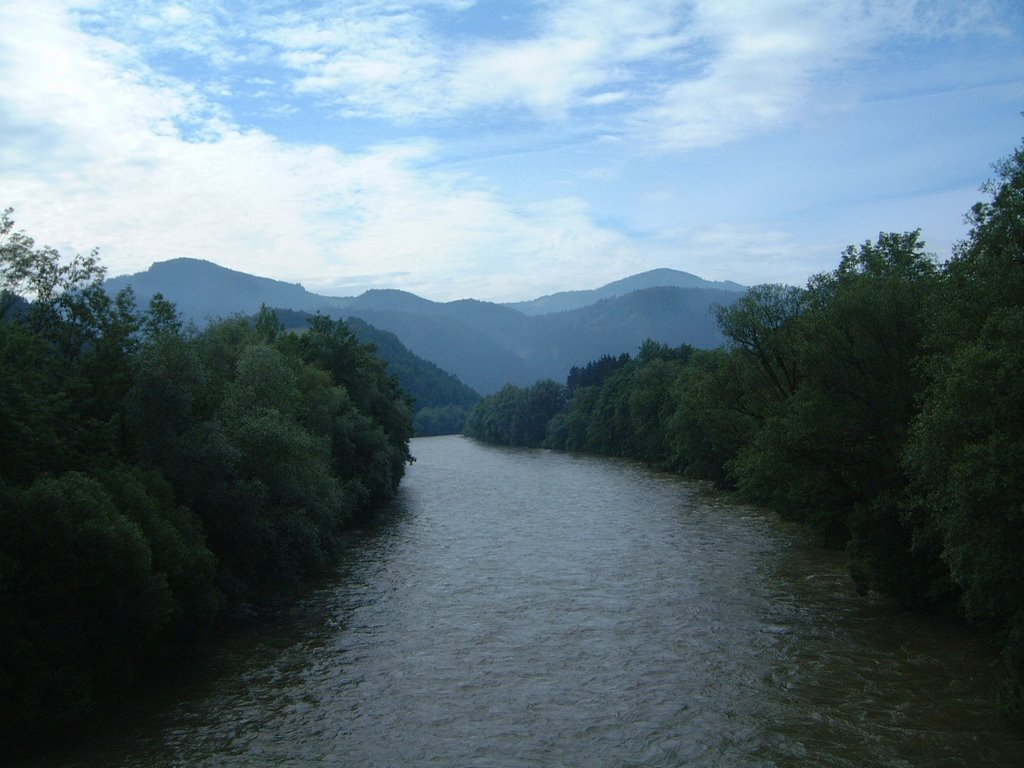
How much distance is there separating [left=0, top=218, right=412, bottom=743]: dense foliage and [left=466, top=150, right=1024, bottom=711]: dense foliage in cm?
1943

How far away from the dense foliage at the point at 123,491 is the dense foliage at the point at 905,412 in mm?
19433

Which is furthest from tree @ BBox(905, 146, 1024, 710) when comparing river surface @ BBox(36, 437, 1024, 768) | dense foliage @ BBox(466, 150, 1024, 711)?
river surface @ BBox(36, 437, 1024, 768)

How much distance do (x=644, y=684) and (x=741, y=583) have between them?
12.3 meters

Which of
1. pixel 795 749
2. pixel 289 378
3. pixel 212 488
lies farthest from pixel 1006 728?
pixel 289 378

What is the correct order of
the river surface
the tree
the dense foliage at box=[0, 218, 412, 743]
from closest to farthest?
the tree, the river surface, the dense foliage at box=[0, 218, 412, 743]

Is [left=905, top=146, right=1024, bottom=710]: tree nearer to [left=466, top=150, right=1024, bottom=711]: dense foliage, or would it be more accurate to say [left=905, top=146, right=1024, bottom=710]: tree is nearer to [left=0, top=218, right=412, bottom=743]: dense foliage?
[left=466, top=150, right=1024, bottom=711]: dense foliage

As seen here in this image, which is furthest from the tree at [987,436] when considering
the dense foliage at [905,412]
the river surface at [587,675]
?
the river surface at [587,675]

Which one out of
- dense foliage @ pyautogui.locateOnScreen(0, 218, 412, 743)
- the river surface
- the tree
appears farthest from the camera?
dense foliage @ pyautogui.locateOnScreen(0, 218, 412, 743)

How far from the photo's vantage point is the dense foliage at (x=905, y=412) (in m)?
17.6

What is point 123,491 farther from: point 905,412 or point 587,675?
point 905,412

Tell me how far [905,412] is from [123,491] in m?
25.2

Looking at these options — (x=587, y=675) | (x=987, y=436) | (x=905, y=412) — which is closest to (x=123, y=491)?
(x=587, y=675)

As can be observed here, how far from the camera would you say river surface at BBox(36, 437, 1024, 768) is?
1869 centimetres

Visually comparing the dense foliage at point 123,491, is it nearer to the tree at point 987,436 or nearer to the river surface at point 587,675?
the river surface at point 587,675
